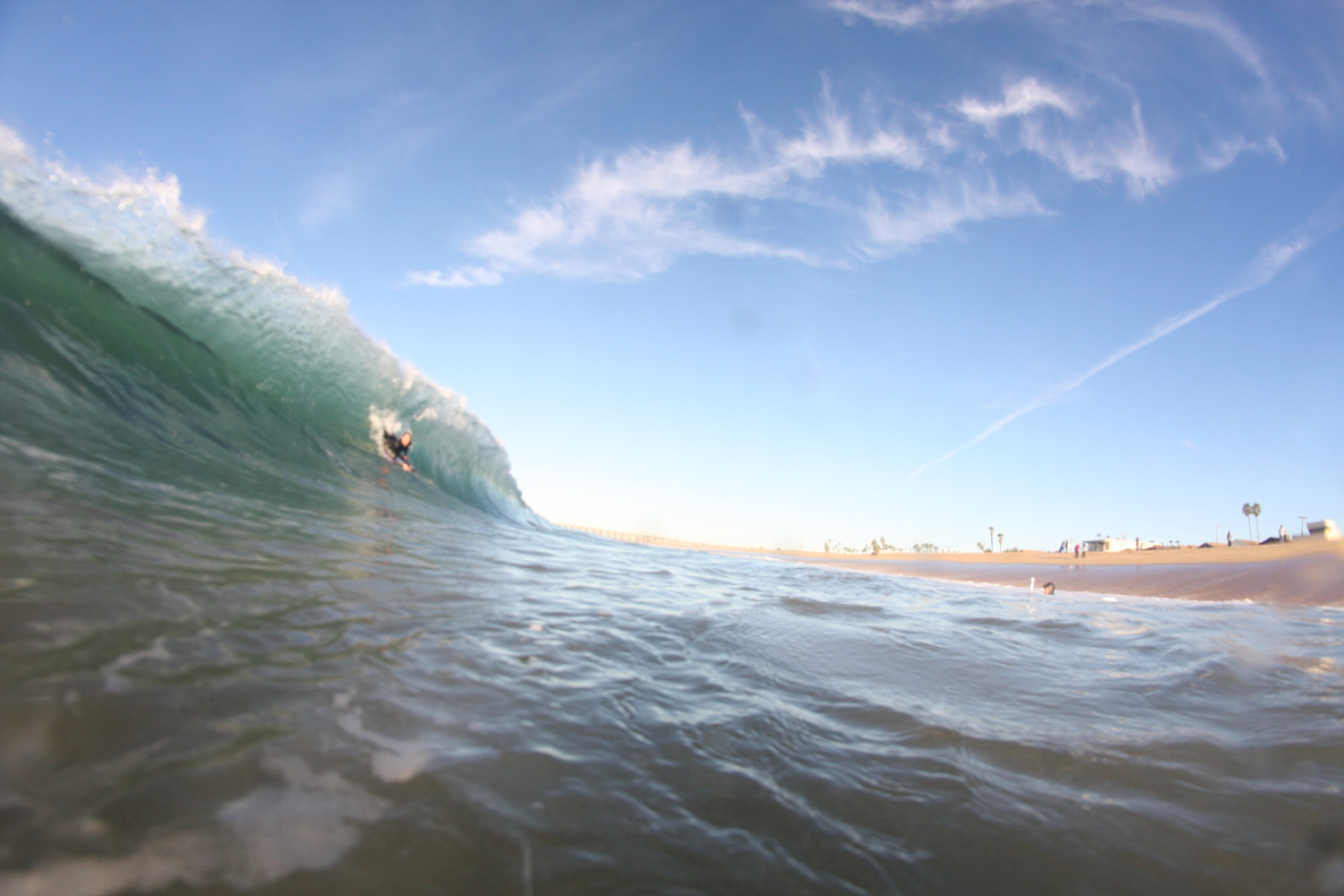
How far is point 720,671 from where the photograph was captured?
10.8 ft

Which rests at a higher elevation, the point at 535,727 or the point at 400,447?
the point at 400,447

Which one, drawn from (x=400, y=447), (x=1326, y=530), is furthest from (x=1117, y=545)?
(x=400, y=447)

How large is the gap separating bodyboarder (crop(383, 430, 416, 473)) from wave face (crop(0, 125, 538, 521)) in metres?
0.27

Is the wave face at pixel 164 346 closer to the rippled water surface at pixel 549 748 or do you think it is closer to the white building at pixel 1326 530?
the rippled water surface at pixel 549 748

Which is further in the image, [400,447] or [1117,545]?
[1117,545]

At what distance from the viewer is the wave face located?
224 inches

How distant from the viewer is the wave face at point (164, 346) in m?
5.69

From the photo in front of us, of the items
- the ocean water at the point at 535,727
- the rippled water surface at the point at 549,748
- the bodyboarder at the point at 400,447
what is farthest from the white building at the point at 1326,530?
the bodyboarder at the point at 400,447

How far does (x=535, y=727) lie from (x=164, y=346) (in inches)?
354

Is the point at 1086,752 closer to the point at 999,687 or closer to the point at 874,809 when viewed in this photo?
the point at 999,687

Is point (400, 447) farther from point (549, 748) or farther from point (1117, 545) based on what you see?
point (1117, 545)

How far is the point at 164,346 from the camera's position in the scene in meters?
7.95

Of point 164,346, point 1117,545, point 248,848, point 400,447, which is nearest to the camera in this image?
point 248,848

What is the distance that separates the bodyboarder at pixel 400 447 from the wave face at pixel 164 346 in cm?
27
